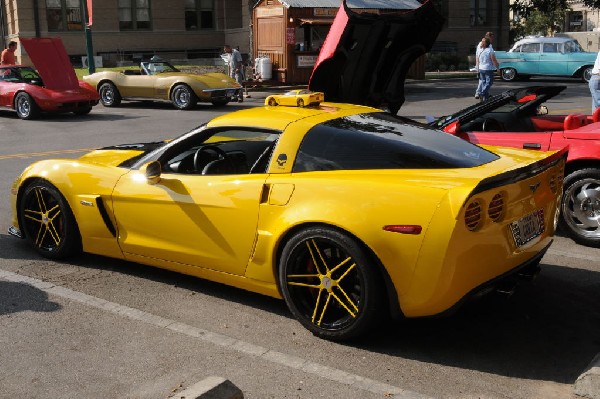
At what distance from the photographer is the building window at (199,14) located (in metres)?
40.4

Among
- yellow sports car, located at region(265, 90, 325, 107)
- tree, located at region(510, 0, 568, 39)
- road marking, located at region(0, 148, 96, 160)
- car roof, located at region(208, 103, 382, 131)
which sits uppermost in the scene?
tree, located at region(510, 0, 568, 39)

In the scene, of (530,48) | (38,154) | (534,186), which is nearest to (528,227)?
(534,186)

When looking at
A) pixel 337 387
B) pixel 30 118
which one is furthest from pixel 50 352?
pixel 30 118

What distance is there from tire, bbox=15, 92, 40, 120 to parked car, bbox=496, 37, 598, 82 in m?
18.7

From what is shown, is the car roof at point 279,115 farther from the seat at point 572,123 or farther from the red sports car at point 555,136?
the seat at point 572,123

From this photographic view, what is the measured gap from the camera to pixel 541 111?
310 inches

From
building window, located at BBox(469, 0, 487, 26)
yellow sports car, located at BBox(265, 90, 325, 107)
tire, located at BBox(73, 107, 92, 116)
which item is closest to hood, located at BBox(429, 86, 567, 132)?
yellow sports car, located at BBox(265, 90, 325, 107)

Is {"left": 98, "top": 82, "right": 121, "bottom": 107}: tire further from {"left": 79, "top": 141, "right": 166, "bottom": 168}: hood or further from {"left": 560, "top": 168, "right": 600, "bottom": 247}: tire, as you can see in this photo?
{"left": 560, "top": 168, "right": 600, "bottom": 247}: tire

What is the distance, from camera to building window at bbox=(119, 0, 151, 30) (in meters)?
38.9

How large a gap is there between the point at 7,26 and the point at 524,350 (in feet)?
132

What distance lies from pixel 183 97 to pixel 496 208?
634 inches

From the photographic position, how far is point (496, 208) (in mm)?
4148

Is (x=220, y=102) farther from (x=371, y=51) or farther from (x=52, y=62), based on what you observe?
(x=371, y=51)

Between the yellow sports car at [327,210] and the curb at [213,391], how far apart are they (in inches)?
48.2
